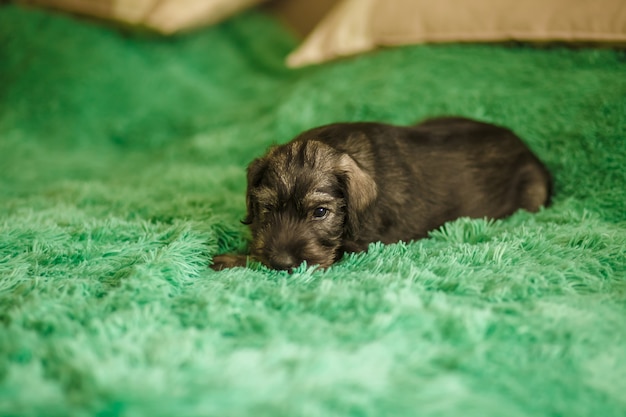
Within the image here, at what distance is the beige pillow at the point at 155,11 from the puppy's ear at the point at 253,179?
2.68 metres

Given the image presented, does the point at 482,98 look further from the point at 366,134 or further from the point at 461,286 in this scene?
the point at 461,286

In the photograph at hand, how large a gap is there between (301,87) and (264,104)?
421 millimetres

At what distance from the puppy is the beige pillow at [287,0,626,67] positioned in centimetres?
79

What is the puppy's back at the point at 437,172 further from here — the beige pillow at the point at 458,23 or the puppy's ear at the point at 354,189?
the beige pillow at the point at 458,23

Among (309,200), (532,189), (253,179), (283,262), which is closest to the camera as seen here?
(283,262)

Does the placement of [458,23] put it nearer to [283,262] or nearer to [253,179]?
[253,179]

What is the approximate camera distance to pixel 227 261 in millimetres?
2445

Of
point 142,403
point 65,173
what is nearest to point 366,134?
point 142,403

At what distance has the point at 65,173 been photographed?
3.86m

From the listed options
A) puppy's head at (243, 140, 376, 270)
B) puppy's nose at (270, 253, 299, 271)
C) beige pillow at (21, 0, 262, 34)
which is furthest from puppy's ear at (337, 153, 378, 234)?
beige pillow at (21, 0, 262, 34)

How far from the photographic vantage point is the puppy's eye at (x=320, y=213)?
246 cm

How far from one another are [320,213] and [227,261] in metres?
0.43

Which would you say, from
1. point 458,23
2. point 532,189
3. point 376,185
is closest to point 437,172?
point 376,185

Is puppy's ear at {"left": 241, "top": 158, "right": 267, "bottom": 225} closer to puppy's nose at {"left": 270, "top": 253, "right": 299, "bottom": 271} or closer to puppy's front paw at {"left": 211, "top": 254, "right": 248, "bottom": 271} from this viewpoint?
puppy's front paw at {"left": 211, "top": 254, "right": 248, "bottom": 271}
